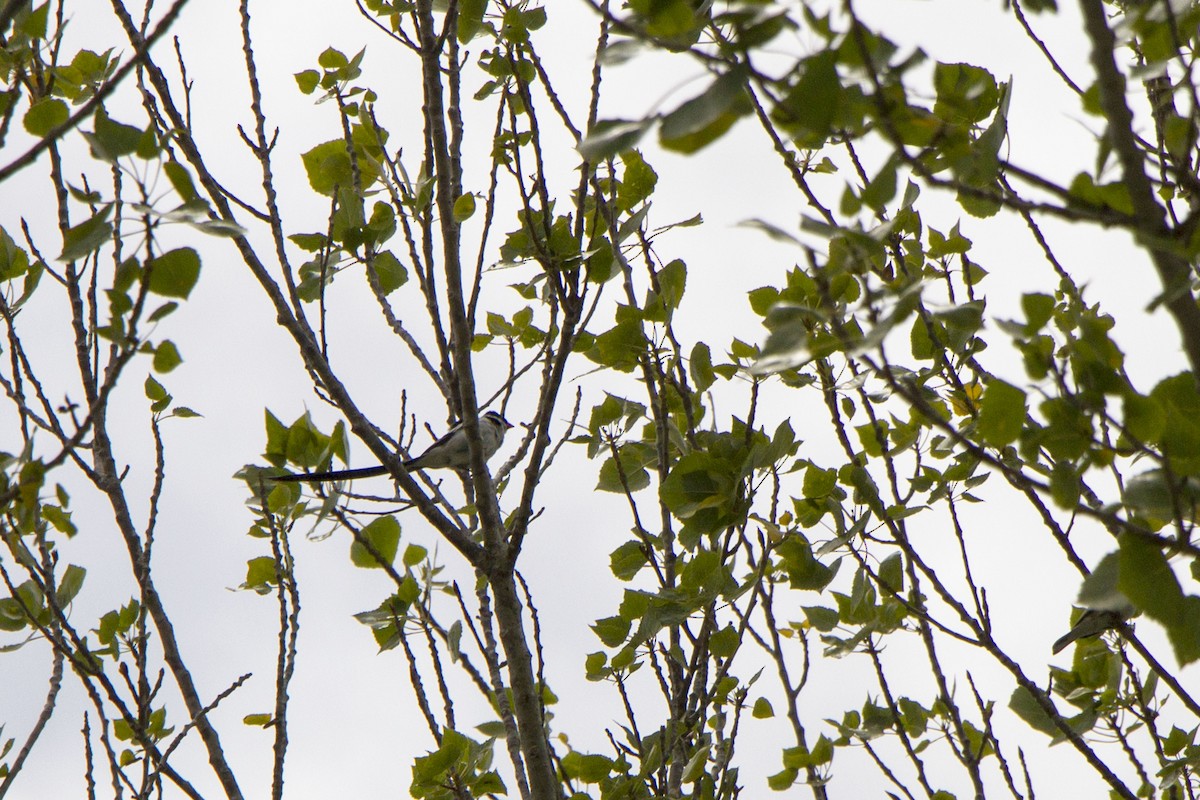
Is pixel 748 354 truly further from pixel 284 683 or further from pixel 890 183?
pixel 890 183

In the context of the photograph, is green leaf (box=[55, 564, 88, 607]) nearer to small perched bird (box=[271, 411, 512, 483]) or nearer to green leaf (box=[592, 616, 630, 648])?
small perched bird (box=[271, 411, 512, 483])

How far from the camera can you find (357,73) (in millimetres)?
3609

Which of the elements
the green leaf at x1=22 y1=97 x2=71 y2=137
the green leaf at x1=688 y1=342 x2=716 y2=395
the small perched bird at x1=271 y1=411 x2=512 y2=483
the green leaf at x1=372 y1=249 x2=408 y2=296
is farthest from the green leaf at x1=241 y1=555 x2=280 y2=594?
the green leaf at x1=22 y1=97 x2=71 y2=137

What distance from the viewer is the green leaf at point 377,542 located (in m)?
3.25

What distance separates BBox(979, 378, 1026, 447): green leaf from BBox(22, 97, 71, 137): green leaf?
1.50 m

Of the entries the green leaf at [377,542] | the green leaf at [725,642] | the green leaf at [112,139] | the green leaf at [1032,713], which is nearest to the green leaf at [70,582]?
the green leaf at [377,542]

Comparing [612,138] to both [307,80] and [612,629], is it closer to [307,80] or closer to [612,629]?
[612,629]

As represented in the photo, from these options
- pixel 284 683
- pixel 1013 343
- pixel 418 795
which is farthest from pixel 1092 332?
pixel 284 683

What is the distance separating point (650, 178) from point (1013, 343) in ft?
6.97

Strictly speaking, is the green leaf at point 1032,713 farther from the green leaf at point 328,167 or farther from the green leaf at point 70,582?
the green leaf at point 70,582

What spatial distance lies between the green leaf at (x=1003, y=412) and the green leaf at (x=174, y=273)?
114 centimetres

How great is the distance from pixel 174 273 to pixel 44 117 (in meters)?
0.45

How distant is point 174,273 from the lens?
161cm

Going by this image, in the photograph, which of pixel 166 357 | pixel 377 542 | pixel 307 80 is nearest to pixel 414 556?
pixel 377 542
